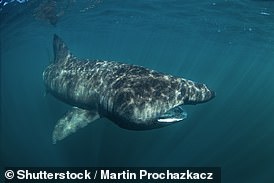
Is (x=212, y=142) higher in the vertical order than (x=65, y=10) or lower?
lower

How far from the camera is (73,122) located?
39.9ft

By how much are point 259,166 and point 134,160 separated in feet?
23.9

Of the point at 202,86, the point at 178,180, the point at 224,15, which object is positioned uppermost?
the point at 224,15

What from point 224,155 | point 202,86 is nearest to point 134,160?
point 224,155

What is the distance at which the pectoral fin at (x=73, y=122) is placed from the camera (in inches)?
472

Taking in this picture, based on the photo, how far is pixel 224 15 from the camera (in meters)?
29.0

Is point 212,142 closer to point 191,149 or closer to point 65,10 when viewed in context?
point 191,149

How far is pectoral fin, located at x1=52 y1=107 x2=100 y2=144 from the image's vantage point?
1198cm
